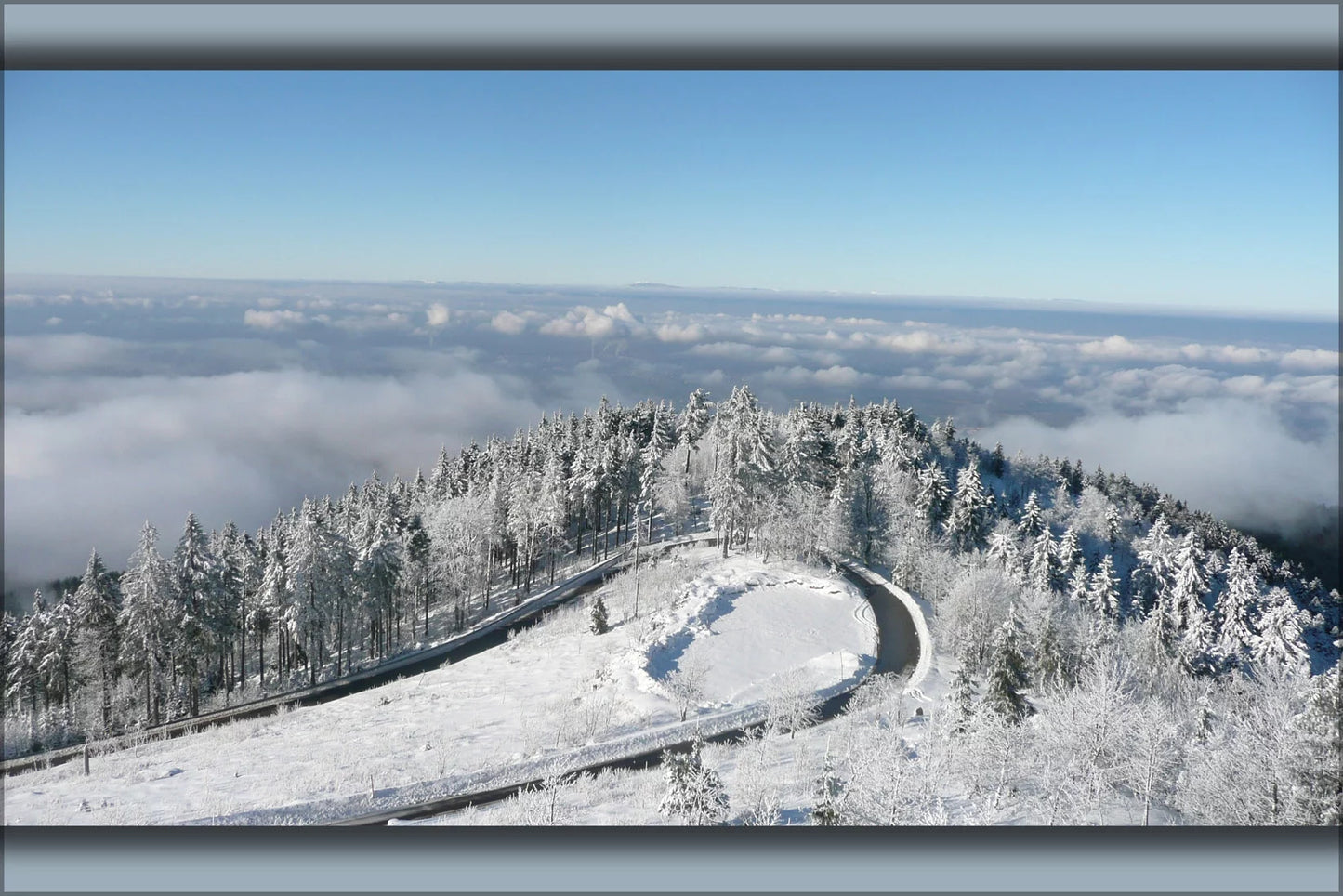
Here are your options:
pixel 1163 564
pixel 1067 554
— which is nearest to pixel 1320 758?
pixel 1163 564

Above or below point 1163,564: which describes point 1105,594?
below

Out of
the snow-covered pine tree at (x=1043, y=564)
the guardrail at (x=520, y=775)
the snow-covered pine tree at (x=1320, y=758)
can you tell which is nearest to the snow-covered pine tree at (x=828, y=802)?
the snow-covered pine tree at (x=1320, y=758)

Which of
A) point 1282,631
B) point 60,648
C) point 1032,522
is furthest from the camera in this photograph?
point 1032,522

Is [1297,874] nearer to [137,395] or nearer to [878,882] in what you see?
[878,882]

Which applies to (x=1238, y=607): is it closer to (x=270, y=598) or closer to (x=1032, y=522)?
(x=1032, y=522)

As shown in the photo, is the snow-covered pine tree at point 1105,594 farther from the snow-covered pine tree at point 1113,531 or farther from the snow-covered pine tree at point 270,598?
the snow-covered pine tree at point 270,598

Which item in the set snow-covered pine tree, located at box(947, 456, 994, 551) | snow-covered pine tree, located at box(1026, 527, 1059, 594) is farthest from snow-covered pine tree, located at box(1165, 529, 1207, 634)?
snow-covered pine tree, located at box(947, 456, 994, 551)
